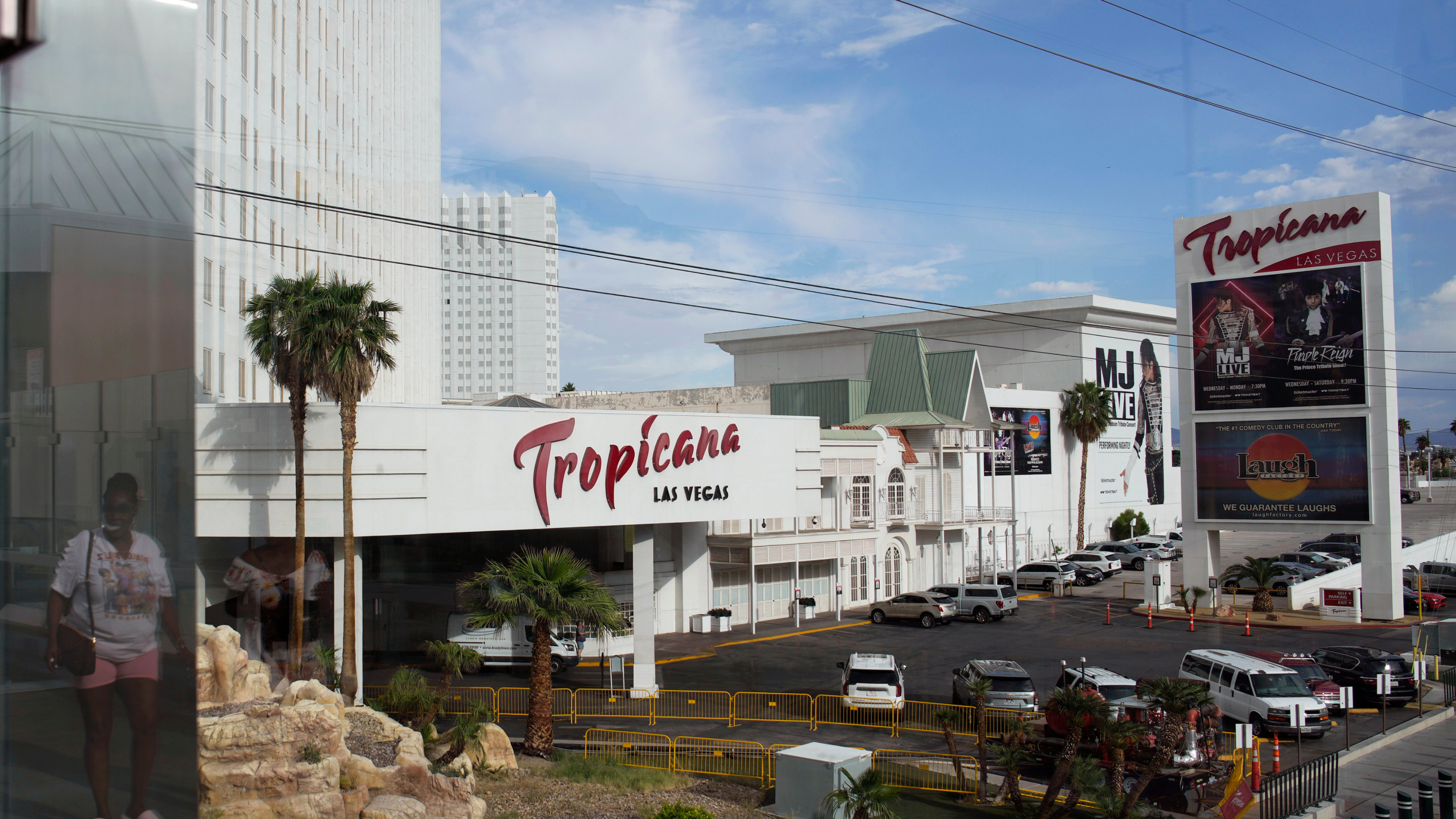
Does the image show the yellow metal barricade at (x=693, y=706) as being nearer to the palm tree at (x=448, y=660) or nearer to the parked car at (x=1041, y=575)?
the palm tree at (x=448, y=660)

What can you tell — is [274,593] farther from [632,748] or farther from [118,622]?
[118,622]

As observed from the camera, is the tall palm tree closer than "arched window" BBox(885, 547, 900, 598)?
Yes

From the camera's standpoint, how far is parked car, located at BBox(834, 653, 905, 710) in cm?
1955

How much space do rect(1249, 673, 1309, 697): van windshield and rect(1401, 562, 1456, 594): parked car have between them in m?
25.2

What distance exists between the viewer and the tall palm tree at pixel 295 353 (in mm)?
16625

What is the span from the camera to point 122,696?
10.3 ft

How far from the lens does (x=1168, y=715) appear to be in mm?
11758

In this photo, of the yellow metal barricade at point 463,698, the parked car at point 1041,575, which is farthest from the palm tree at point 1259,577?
the yellow metal barricade at point 463,698

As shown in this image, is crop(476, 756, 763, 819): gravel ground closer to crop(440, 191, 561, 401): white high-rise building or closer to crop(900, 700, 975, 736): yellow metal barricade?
crop(900, 700, 975, 736): yellow metal barricade

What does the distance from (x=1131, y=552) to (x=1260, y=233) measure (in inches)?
844

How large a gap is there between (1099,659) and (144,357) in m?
26.7

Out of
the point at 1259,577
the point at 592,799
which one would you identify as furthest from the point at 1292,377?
the point at 592,799

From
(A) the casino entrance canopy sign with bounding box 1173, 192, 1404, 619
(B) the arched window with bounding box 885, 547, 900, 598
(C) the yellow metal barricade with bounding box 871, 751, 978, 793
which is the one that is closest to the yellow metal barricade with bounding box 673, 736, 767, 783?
(C) the yellow metal barricade with bounding box 871, 751, 978, 793

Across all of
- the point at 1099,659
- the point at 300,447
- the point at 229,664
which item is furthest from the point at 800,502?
the point at 229,664
